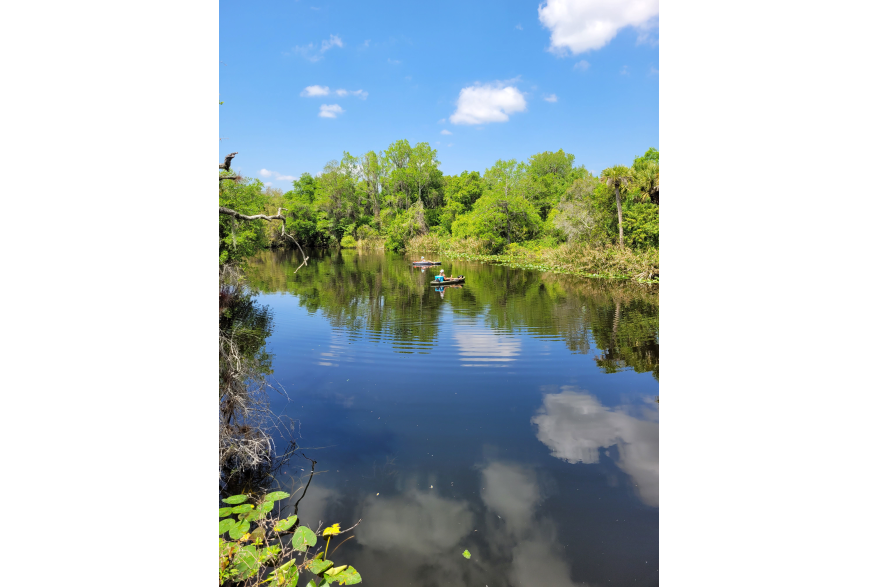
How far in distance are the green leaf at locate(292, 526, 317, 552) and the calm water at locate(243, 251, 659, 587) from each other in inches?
33.5

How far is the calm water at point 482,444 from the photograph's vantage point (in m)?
4.75

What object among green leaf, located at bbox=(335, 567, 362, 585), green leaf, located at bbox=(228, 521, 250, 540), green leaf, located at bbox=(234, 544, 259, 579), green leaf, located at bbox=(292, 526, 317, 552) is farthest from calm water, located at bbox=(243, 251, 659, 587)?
green leaf, located at bbox=(234, 544, 259, 579)

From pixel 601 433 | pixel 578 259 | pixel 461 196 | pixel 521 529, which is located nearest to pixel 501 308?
A: pixel 601 433

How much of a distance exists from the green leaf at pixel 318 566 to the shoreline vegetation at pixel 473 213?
148 inches

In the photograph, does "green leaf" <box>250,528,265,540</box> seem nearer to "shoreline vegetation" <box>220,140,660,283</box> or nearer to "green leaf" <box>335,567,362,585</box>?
"green leaf" <box>335,567,362,585</box>

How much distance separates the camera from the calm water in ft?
15.6

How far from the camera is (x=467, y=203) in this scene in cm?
5772

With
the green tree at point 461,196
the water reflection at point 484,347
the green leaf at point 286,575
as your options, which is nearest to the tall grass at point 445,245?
the green tree at point 461,196

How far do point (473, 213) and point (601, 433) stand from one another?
140 feet

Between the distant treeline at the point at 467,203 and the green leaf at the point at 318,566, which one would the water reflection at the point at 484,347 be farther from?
the distant treeline at the point at 467,203
